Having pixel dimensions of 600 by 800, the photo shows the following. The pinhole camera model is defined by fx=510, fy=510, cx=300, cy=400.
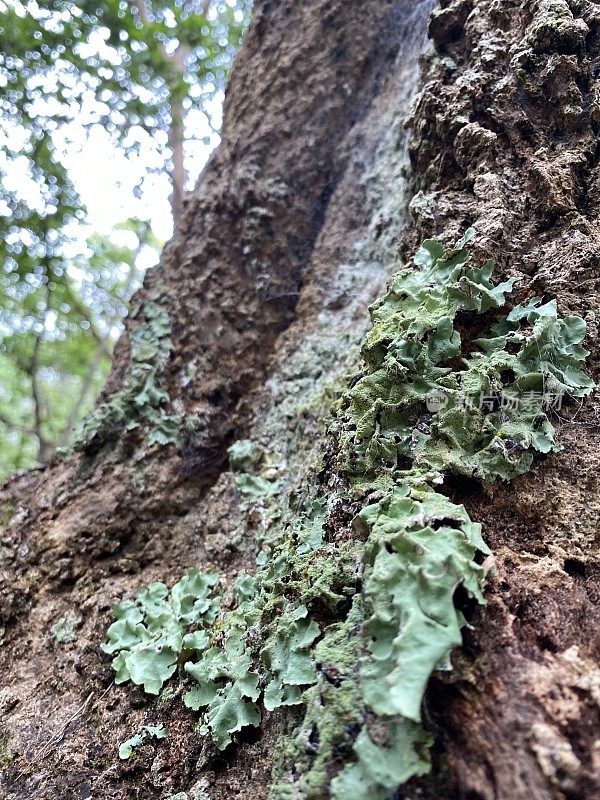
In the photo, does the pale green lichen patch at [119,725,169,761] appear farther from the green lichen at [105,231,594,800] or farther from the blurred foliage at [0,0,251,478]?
the blurred foliage at [0,0,251,478]

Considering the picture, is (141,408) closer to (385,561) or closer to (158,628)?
(158,628)

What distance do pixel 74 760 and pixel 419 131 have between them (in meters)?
2.51

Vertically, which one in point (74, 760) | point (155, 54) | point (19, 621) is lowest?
point (74, 760)

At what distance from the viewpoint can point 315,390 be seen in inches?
91.4

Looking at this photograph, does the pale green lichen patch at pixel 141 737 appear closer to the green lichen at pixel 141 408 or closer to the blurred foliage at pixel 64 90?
the green lichen at pixel 141 408

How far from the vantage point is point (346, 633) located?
3.69ft

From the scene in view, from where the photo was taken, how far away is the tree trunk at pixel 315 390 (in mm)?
1022

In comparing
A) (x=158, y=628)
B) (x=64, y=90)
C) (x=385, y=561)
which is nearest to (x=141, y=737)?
(x=158, y=628)

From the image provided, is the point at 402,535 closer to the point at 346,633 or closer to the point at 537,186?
the point at 346,633

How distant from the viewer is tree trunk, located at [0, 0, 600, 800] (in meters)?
1.02

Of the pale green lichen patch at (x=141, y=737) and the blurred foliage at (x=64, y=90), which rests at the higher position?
the blurred foliage at (x=64, y=90)

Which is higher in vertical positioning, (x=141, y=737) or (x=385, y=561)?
(x=385, y=561)

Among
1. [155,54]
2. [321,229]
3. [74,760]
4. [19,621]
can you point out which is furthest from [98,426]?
[155,54]

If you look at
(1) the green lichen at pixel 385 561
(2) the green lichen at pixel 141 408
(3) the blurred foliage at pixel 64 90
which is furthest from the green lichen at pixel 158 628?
(3) the blurred foliage at pixel 64 90
